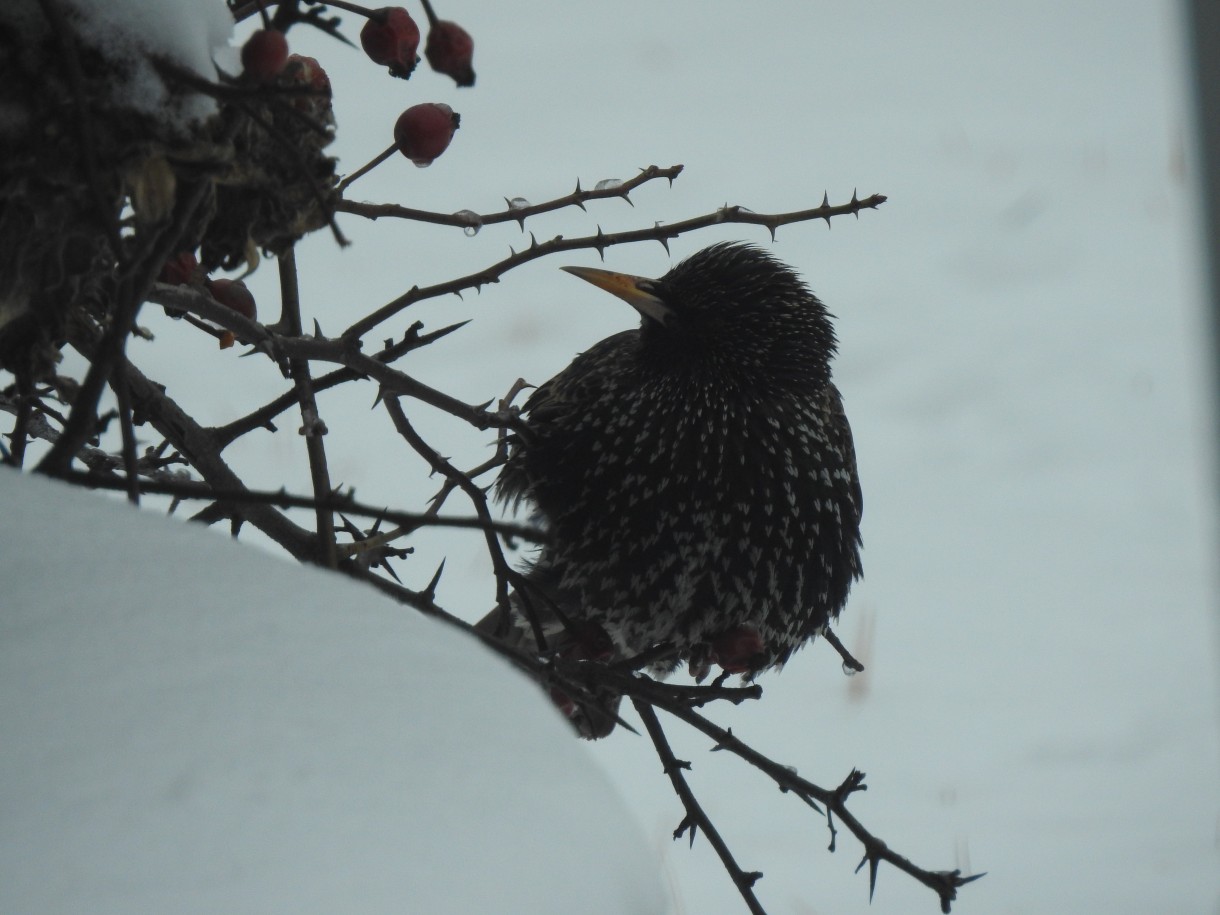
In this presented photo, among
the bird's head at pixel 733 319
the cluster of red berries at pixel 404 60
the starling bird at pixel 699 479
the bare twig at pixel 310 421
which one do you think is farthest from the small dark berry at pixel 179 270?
the bird's head at pixel 733 319

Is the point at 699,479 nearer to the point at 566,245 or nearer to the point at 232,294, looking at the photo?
the point at 566,245

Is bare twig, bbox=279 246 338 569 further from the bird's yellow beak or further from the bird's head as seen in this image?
the bird's head

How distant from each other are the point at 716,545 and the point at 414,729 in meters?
0.95

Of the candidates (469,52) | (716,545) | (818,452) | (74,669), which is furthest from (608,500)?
(74,669)

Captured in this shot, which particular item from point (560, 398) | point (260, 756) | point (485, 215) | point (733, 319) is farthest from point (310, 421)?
point (733, 319)

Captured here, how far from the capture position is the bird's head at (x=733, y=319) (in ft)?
5.47

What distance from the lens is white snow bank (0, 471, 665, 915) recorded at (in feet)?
1.48

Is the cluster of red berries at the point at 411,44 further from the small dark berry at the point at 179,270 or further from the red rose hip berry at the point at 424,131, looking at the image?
the small dark berry at the point at 179,270

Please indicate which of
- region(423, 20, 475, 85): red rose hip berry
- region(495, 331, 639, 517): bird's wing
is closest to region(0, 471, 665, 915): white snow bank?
region(423, 20, 475, 85): red rose hip berry

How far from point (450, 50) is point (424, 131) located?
218 mm

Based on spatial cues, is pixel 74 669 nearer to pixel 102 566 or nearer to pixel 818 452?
pixel 102 566

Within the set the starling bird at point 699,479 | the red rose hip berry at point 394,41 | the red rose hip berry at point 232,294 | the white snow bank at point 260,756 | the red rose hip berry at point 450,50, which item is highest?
the starling bird at point 699,479

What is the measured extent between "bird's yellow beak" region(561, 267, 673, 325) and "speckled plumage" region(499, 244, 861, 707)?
11 millimetres

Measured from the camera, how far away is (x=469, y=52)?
78 cm
